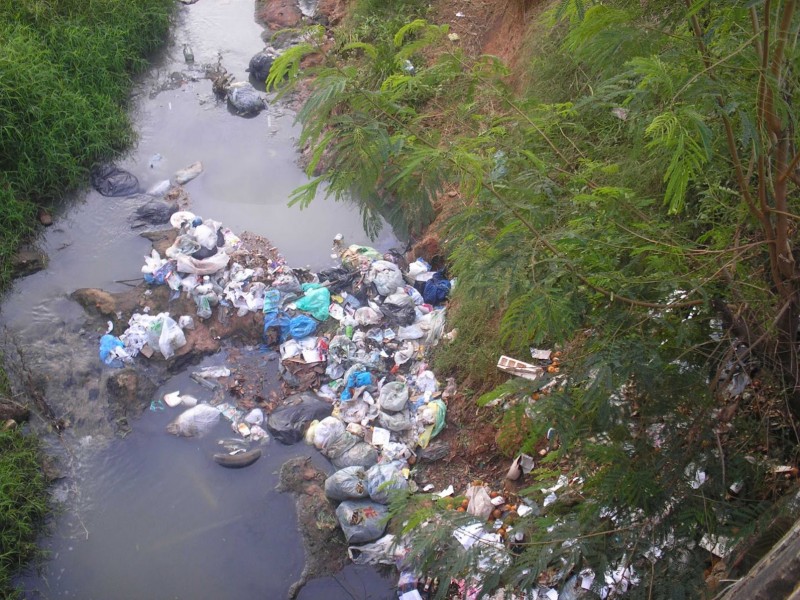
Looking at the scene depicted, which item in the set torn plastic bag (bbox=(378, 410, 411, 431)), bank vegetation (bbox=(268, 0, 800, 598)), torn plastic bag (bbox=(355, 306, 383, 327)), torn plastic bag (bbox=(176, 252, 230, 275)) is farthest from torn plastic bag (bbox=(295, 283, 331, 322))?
bank vegetation (bbox=(268, 0, 800, 598))

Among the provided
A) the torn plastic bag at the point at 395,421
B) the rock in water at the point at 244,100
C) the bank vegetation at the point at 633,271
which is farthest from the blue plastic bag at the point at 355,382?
the rock in water at the point at 244,100

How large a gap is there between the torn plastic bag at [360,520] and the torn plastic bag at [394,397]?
25.7 inches

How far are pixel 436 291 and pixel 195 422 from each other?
1.98 m

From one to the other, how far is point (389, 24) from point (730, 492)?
563 cm

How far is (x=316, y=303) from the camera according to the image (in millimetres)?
5004

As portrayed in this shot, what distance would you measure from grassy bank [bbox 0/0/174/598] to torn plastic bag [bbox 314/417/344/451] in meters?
1.86

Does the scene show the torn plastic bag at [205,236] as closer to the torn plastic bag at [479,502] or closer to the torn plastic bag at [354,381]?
the torn plastic bag at [354,381]

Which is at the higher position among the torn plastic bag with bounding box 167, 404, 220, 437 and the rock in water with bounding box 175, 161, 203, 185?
the rock in water with bounding box 175, 161, 203, 185

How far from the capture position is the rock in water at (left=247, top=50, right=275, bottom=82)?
704cm

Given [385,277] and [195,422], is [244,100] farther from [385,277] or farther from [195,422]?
[195,422]

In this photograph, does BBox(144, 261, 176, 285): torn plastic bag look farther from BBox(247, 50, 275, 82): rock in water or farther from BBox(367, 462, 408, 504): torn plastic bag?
BBox(247, 50, 275, 82): rock in water

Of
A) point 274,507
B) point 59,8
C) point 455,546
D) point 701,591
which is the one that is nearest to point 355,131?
point 455,546

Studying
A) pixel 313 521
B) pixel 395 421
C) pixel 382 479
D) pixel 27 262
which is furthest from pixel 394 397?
pixel 27 262

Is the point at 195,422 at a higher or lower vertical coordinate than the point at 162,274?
lower
